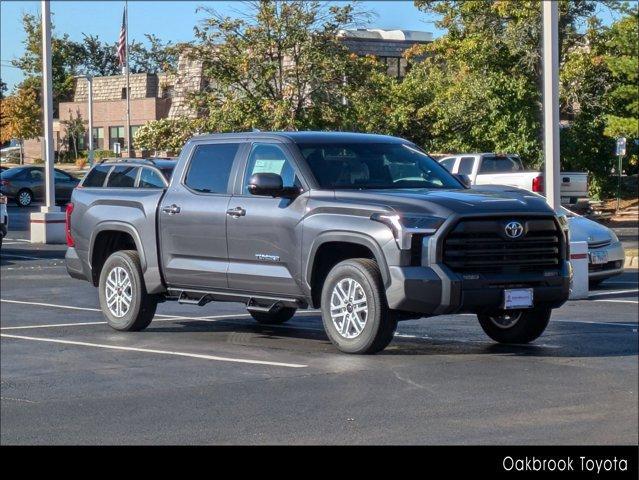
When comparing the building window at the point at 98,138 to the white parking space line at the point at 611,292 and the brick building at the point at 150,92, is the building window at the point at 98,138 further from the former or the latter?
the white parking space line at the point at 611,292

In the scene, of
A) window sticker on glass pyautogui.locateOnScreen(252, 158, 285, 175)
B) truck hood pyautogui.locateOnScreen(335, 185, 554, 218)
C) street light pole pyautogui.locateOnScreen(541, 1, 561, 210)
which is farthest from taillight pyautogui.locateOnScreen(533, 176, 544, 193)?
street light pole pyautogui.locateOnScreen(541, 1, 561, 210)

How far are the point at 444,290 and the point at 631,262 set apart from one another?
11848 millimetres

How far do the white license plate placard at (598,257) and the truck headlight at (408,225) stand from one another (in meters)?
6.55

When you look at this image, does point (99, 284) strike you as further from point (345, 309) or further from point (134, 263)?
point (345, 309)

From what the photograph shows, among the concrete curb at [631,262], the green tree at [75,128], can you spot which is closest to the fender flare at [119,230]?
the concrete curb at [631,262]

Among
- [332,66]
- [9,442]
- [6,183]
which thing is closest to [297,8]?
[332,66]

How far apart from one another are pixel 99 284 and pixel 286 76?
16684 mm

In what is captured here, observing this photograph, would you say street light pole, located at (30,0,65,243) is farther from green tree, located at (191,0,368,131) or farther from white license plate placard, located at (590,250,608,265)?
white license plate placard, located at (590,250,608,265)

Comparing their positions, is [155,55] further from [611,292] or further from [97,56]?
[611,292]

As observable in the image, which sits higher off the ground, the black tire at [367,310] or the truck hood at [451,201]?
the truck hood at [451,201]

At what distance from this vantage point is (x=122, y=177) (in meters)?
12.6

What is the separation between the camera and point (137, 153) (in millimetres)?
56906

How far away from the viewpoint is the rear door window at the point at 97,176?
42.0 feet

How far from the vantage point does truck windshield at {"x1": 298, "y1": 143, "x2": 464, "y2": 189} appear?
10461 millimetres
